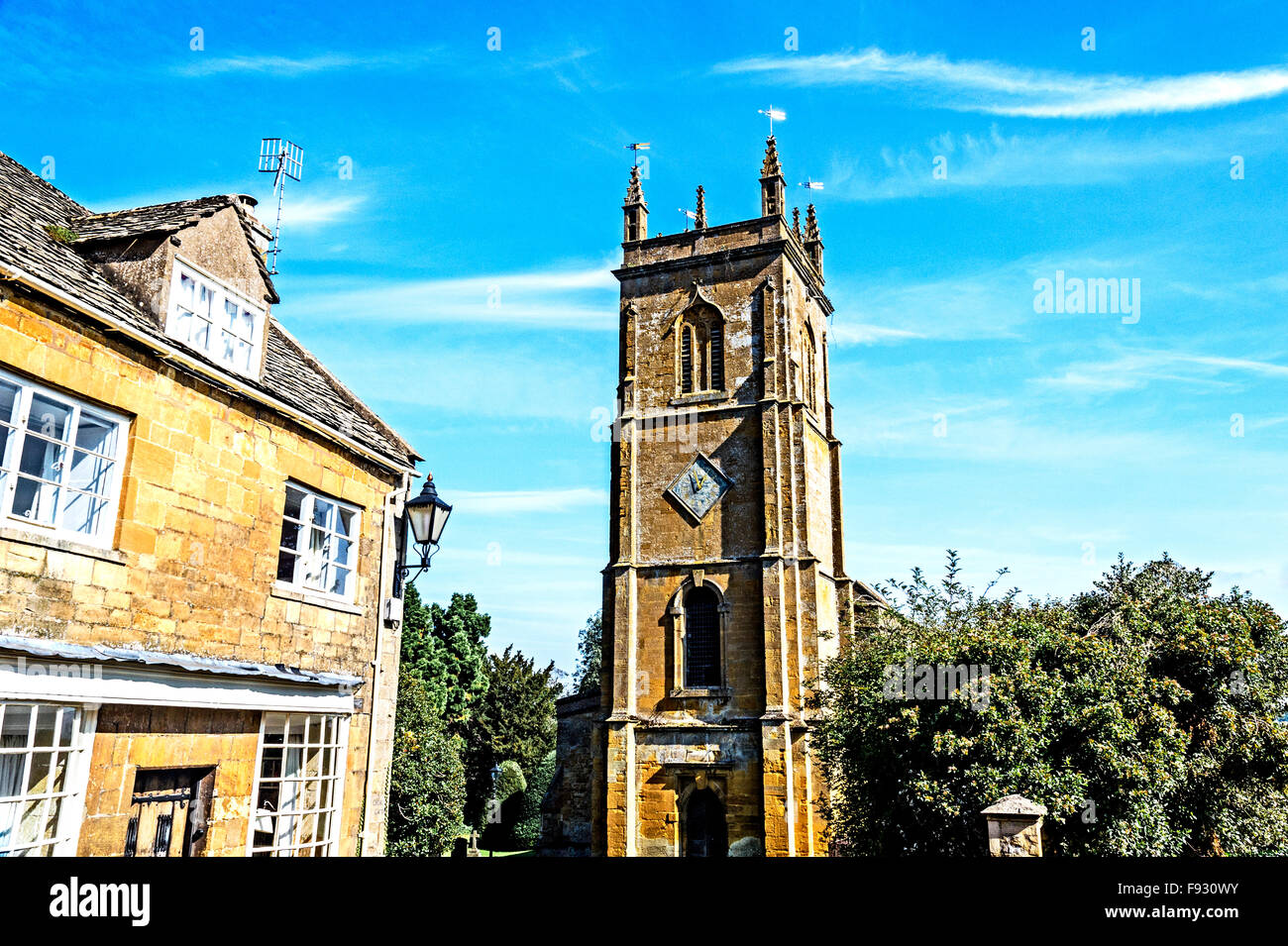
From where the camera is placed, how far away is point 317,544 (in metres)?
11.6

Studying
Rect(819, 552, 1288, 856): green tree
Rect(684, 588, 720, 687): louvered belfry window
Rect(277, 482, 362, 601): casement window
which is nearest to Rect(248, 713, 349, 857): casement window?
Rect(277, 482, 362, 601): casement window

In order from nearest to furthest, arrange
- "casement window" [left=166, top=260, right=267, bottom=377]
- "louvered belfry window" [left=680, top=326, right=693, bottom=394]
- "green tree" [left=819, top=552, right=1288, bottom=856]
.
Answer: "casement window" [left=166, top=260, right=267, bottom=377]
"green tree" [left=819, top=552, right=1288, bottom=856]
"louvered belfry window" [left=680, top=326, right=693, bottom=394]

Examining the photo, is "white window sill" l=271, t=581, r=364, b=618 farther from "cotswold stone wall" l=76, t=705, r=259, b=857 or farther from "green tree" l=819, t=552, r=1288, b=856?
"green tree" l=819, t=552, r=1288, b=856

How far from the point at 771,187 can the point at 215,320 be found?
84.5 ft

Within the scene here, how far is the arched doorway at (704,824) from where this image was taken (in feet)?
91.1

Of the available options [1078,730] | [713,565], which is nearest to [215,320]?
[1078,730]

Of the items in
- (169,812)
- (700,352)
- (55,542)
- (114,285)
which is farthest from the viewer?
(700,352)

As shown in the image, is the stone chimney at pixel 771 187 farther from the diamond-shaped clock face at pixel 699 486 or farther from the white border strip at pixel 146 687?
the white border strip at pixel 146 687

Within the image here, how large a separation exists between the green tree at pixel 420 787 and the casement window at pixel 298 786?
19.3 m

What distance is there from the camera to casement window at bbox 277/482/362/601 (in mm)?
11164

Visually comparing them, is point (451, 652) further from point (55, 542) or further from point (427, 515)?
point (55, 542)

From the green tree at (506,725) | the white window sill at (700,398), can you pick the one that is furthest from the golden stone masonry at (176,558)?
the green tree at (506,725)

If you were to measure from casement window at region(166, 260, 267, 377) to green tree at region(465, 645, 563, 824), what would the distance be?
39.9 meters
